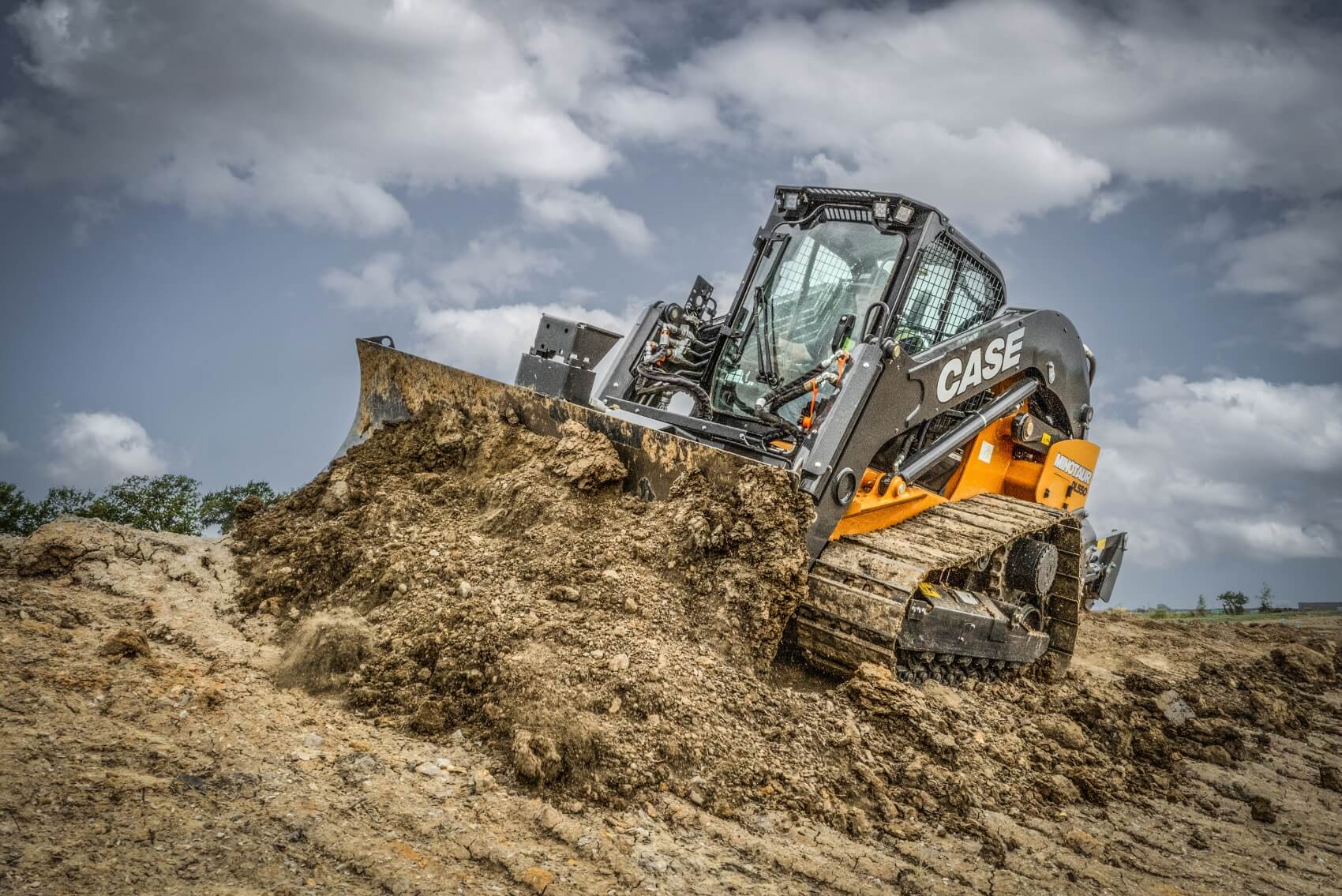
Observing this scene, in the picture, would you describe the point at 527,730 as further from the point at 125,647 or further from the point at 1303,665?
the point at 1303,665

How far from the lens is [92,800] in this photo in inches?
92.8

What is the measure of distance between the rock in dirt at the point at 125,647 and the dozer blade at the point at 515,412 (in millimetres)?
2213

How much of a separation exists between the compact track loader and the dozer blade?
13mm

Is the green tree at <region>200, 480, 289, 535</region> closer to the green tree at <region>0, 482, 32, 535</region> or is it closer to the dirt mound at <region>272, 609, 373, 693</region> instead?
the green tree at <region>0, 482, 32, 535</region>

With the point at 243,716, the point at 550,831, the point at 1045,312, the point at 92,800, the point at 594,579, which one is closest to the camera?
the point at 92,800

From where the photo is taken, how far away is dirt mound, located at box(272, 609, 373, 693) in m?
3.48

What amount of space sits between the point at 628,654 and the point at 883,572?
141 cm

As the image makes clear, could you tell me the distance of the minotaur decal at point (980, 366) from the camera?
193 inches

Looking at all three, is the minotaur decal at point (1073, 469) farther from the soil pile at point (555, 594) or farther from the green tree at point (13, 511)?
the green tree at point (13, 511)

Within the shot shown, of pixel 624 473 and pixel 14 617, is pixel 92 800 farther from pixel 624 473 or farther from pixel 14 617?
pixel 624 473

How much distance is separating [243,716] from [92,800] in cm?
69

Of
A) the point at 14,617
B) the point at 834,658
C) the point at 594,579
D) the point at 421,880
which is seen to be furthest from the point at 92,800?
the point at 834,658

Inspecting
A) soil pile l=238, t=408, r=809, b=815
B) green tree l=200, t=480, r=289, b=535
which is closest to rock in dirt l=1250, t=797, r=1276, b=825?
soil pile l=238, t=408, r=809, b=815

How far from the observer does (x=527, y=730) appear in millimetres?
3125
